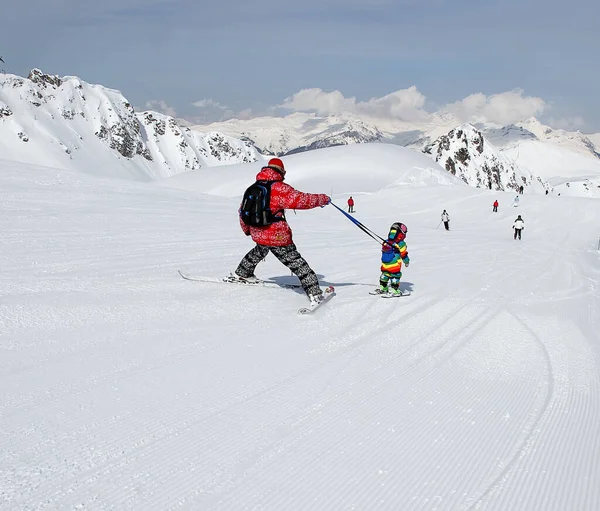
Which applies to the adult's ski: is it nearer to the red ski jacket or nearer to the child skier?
the red ski jacket

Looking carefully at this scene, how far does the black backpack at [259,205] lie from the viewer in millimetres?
6953

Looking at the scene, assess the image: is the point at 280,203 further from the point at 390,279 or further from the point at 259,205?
the point at 390,279

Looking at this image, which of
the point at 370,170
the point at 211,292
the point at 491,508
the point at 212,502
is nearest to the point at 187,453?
the point at 212,502

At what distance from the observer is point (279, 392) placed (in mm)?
4273

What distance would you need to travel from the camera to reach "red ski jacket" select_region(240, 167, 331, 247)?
6.91 metres

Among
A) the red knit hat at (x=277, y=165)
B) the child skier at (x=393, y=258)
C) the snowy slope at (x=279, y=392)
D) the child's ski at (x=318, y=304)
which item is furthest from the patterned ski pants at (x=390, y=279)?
the red knit hat at (x=277, y=165)

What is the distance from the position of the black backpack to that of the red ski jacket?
0.21ft

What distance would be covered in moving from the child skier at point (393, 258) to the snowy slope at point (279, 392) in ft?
0.94

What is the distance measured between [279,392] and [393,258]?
4383 mm

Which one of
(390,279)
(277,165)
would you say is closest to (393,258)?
(390,279)

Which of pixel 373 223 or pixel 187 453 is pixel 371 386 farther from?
pixel 373 223

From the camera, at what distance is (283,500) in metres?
2.94

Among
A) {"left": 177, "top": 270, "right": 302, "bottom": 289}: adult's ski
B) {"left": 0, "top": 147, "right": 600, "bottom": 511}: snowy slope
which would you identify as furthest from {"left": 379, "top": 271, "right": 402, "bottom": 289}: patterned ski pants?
{"left": 177, "top": 270, "right": 302, "bottom": 289}: adult's ski

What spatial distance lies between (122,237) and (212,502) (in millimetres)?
9627
